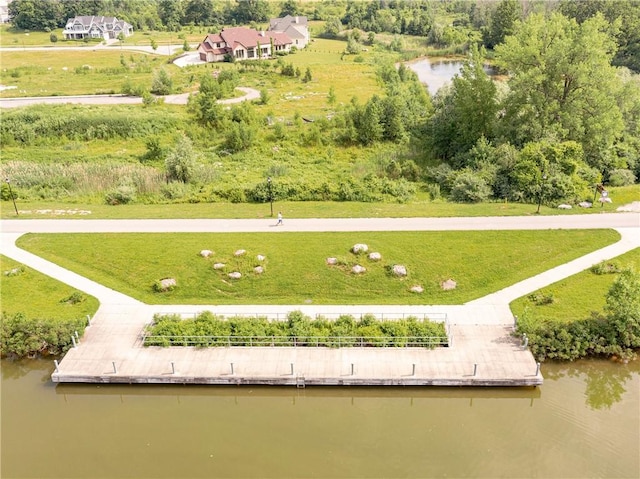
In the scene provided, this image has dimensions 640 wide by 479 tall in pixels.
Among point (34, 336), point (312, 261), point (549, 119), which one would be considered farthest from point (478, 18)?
point (34, 336)

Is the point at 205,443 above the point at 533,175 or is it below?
below

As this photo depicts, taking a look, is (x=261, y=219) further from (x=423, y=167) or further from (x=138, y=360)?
(x=423, y=167)

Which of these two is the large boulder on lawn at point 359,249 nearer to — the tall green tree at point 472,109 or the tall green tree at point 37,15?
the tall green tree at point 472,109

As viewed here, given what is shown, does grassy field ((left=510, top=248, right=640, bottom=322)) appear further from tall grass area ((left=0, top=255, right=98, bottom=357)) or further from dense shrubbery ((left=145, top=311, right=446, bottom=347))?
tall grass area ((left=0, top=255, right=98, bottom=357))

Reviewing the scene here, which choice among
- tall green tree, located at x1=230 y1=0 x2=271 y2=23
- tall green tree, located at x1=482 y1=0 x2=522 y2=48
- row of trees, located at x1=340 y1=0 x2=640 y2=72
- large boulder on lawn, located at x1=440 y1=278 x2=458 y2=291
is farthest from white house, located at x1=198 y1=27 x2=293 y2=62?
large boulder on lawn, located at x1=440 y1=278 x2=458 y2=291

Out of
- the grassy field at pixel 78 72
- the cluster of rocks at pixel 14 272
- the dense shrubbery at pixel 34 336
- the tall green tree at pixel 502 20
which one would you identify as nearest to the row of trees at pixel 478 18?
the tall green tree at pixel 502 20

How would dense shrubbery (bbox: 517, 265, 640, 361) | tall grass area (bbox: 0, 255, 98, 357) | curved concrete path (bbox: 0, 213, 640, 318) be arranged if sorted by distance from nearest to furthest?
dense shrubbery (bbox: 517, 265, 640, 361), tall grass area (bbox: 0, 255, 98, 357), curved concrete path (bbox: 0, 213, 640, 318)

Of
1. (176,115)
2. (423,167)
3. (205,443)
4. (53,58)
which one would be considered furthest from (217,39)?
(205,443)
